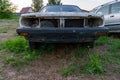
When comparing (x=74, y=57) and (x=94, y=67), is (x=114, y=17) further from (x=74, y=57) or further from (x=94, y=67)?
(x=94, y=67)

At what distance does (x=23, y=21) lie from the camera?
4.97 metres

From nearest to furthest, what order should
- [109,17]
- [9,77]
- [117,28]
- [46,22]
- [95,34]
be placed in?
[9,77] → [95,34] → [46,22] → [117,28] → [109,17]

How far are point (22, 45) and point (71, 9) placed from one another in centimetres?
189

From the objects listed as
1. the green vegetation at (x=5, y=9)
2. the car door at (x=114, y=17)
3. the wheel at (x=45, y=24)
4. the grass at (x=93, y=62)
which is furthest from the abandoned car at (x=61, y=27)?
the green vegetation at (x=5, y=9)

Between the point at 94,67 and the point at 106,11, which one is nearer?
the point at 94,67

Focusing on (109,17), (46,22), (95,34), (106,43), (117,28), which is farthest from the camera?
(109,17)

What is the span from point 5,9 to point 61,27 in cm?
2785

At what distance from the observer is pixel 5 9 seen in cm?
3131

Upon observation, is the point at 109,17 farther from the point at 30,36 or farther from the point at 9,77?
the point at 9,77

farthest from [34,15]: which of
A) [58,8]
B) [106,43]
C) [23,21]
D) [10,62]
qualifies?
[106,43]

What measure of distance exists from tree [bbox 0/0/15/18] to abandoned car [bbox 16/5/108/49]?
1061 inches

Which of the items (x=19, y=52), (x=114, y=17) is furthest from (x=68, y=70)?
(x=114, y=17)

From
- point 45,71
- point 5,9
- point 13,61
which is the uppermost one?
point 5,9

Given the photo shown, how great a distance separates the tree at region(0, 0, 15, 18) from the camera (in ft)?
102
